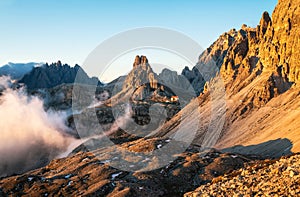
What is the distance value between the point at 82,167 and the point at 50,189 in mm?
18851

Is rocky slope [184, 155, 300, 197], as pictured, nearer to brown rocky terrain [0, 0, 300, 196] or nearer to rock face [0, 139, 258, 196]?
brown rocky terrain [0, 0, 300, 196]

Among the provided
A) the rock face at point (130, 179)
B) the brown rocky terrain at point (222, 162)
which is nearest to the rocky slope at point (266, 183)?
the brown rocky terrain at point (222, 162)

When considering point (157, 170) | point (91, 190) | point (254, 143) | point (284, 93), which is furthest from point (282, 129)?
point (91, 190)

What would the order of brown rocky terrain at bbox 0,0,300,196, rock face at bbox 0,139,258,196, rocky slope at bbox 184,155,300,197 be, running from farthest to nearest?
rock face at bbox 0,139,258,196
brown rocky terrain at bbox 0,0,300,196
rocky slope at bbox 184,155,300,197

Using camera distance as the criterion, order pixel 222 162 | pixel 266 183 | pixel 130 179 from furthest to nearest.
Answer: pixel 222 162 → pixel 130 179 → pixel 266 183

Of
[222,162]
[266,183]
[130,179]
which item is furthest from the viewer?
[222,162]

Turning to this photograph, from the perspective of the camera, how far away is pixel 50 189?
98.8 meters

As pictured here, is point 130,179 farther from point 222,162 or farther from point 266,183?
point 266,183

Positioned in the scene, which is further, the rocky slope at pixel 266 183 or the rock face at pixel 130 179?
the rock face at pixel 130 179

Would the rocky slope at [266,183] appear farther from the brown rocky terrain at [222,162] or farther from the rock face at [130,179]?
the rock face at [130,179]

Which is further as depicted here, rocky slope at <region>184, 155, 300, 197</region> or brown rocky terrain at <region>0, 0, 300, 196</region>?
brown rocky terrain at <region>0, 0, 300, 196</region>

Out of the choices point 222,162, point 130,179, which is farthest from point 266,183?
point 222,162

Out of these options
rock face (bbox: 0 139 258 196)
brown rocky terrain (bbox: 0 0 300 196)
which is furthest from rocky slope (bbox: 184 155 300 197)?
rock face (bbox: 0 139 258 196)

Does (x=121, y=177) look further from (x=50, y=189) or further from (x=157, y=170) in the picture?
(x=50, y=189)
